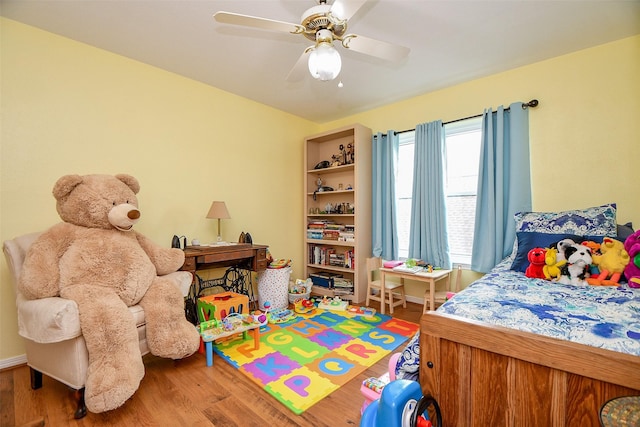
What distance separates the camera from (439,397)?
1112 millimetres

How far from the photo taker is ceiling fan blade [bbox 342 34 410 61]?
5.31 ft

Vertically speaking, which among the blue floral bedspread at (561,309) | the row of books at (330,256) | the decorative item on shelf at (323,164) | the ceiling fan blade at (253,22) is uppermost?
the ceiling fan blade at (253,22)

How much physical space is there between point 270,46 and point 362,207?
206 centimetres

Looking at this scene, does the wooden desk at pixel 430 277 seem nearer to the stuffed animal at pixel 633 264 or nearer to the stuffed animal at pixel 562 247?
the stuffed animal at pixel 562 247

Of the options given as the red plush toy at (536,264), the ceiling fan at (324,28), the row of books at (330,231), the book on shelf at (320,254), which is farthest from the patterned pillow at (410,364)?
the book on shelf at (320,254)

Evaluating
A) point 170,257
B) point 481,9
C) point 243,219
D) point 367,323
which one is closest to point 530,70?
point 481,9

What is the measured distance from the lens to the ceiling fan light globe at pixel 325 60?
152 centimetres

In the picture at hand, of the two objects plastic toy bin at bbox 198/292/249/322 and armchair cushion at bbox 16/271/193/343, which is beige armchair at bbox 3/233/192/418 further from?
plastic toy bin at bbox 198/292/249/322

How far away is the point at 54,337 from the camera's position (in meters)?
1.46

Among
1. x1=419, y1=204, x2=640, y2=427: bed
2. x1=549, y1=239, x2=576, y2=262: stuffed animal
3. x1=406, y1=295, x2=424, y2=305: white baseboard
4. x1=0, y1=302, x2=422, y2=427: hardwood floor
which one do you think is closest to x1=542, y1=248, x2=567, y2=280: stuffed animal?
x1=549, y1=239, x2=576, y2=262: stuffed animal

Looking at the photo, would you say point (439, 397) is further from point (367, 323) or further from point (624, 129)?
point (624, 129)

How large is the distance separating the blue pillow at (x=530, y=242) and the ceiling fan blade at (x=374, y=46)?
174 centimetres

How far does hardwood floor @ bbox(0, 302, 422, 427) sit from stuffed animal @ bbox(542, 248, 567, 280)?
4.35 ft

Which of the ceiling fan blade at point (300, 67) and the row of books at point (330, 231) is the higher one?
the ceiling fan blade at point (300, 67)
